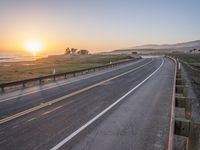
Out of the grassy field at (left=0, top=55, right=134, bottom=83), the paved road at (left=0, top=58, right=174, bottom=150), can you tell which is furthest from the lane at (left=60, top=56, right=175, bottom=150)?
the grassy field at (left=0, top=55, right=134, bottom=83)

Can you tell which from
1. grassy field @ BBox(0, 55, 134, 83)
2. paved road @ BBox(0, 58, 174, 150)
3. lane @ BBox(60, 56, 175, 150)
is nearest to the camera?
lane @ BBox(60, 56, 175, 150)

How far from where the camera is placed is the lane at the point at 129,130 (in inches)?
254

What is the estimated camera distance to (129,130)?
7.71 metres

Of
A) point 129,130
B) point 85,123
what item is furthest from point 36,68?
point 129,130

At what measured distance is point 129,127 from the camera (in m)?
8.04

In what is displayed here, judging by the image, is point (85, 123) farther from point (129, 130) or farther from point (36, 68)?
point (36, 68)

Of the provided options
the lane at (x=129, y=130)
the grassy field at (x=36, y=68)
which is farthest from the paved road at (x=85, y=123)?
the grassy field at (x=36, y=68)

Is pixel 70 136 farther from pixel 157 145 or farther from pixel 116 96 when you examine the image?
pixel 116 96

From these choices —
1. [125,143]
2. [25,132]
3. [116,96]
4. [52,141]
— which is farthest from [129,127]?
[116,96]

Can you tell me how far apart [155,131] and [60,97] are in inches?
280

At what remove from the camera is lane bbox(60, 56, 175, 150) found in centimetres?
646

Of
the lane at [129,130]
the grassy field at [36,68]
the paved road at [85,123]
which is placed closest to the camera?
the lane at [129,130]

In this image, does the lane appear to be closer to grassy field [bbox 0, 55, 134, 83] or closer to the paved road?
the paved road

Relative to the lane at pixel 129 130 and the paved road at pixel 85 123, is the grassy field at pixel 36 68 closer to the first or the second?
the paved road at pixel 85 123
